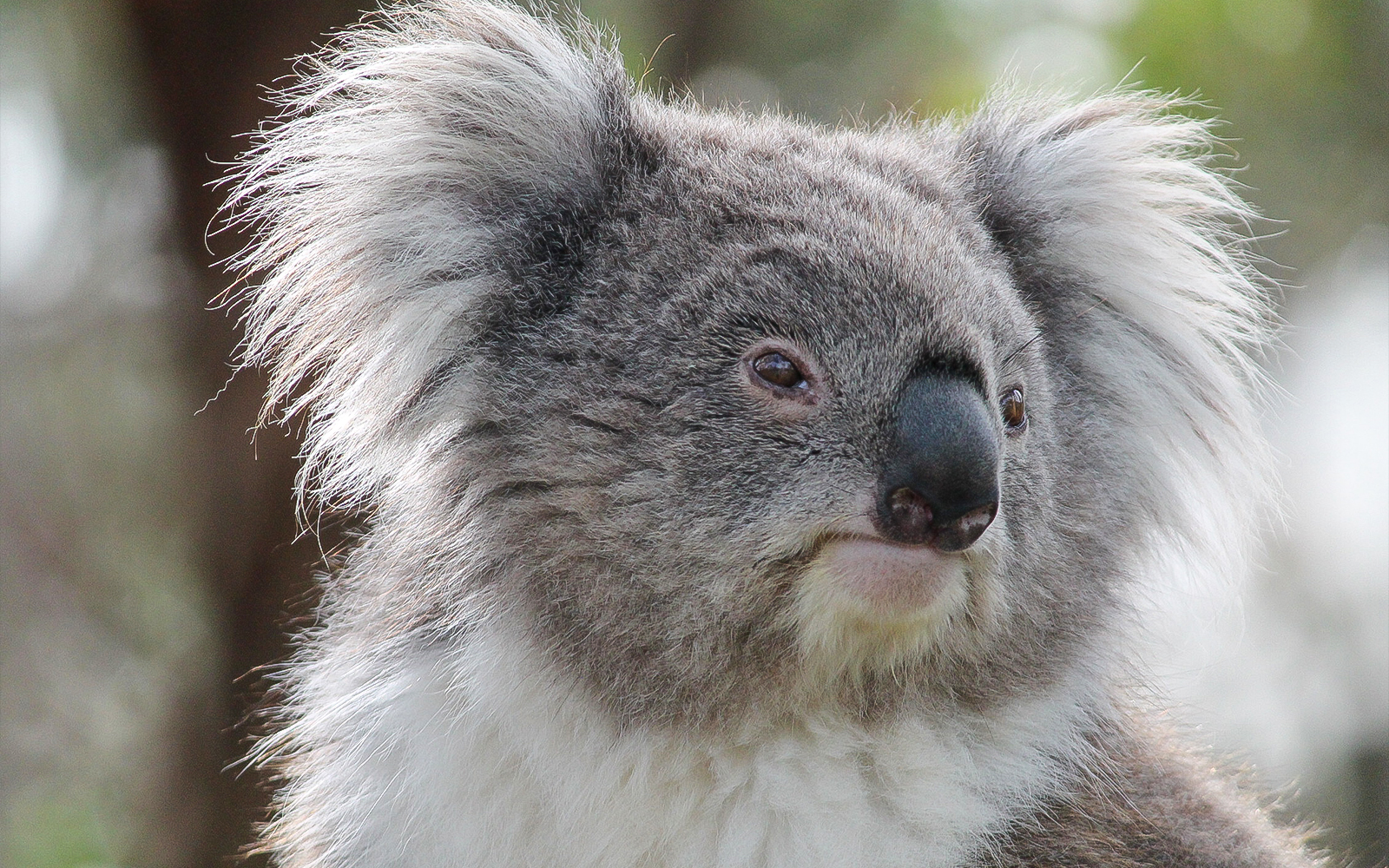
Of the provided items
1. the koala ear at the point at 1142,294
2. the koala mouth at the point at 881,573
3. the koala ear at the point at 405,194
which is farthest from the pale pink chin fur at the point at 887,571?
the koala ear at the point at 1142,294

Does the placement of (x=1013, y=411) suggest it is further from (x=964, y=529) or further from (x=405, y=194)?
(x=405, y=194)

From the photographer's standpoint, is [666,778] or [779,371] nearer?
[779,371]

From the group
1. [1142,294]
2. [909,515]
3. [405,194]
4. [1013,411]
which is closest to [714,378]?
[909,515]

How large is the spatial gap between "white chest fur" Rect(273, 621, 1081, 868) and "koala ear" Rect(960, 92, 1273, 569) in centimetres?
76

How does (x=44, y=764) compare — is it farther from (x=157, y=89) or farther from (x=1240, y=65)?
(x=1240, y=65)

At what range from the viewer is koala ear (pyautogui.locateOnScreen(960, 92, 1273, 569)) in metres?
2.70

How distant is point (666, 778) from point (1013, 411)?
0.90 metres

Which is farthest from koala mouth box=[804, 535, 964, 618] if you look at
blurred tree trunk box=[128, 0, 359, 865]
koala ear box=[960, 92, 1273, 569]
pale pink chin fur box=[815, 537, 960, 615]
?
blurred tree trunk box=[128, 0, 359, 865]

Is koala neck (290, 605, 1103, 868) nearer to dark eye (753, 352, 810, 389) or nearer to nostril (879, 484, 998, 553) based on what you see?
nostril (879, 484, 998, 553)

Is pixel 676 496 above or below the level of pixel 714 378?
below

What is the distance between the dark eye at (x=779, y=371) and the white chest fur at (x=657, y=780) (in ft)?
1.97

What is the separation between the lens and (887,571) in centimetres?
187

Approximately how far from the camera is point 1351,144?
6199 millimetres

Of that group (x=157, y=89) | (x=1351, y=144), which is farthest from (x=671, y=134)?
(x=1351, y=144)
